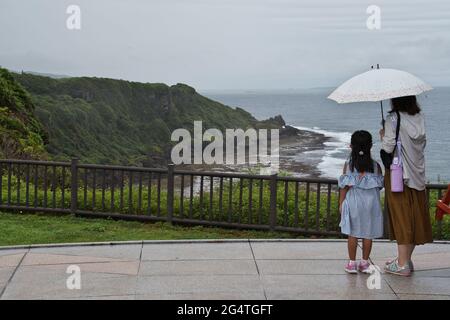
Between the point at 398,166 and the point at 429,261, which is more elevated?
Answer: the point at 398,166

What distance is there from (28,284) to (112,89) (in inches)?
3770

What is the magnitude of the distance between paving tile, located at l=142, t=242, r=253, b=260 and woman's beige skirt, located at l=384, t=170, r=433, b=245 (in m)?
1.85

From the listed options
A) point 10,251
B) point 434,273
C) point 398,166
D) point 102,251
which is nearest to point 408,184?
point 398,166

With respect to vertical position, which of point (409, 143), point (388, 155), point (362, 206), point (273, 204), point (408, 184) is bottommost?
point (273, 204)

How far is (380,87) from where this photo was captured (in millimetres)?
6082

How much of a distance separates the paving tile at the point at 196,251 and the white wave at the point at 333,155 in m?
32.8

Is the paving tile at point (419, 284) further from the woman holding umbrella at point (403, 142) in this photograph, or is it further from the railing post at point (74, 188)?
the railing post at point (74, 188)

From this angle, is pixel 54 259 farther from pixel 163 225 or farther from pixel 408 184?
pixel 408 184

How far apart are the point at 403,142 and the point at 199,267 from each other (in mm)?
2536

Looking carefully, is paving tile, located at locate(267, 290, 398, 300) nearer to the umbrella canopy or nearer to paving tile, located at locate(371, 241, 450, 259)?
paving tile, located at locate(371, 241, 450, 259)

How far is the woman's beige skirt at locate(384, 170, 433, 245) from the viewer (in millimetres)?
Result: 6262

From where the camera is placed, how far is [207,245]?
8070 mm

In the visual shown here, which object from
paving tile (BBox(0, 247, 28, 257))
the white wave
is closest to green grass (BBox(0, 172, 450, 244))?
paving tile (BBox(0, 247, 28, 257))

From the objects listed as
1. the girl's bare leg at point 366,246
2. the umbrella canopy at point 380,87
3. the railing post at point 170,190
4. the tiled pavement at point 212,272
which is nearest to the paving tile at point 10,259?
the tiled pavement at point 212,272
